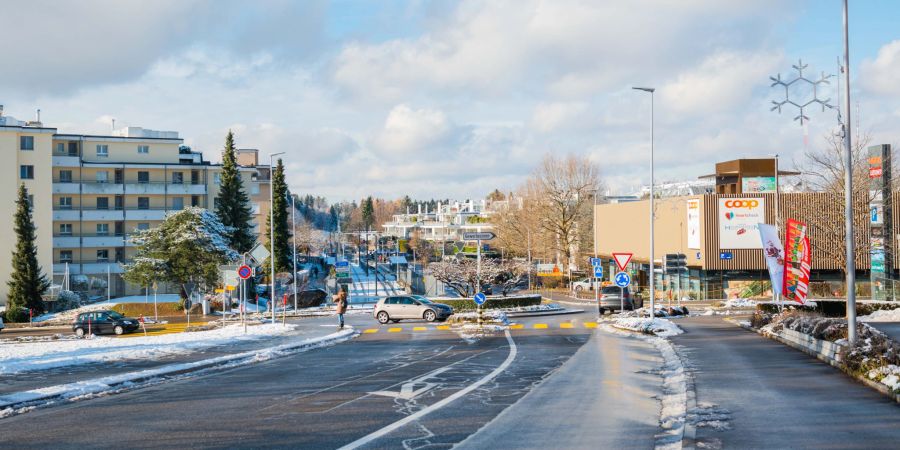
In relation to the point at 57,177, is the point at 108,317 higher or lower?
lower

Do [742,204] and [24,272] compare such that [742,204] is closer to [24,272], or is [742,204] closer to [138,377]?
[24,272]

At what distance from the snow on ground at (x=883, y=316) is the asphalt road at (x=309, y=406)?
55.0ft

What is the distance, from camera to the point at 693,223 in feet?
211

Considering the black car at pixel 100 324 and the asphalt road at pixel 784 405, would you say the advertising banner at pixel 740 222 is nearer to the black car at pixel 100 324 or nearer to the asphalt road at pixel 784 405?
the black car at pixel 100 324

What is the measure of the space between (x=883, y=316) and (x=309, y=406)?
27.6 meters

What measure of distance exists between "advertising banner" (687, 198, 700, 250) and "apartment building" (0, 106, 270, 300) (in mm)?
43579

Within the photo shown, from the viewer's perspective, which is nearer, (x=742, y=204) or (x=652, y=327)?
(x=652, y=327)

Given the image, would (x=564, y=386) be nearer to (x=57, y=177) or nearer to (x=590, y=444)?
(x=590, y=444)

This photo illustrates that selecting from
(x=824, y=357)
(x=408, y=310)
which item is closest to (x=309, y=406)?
(x=824, y=357)

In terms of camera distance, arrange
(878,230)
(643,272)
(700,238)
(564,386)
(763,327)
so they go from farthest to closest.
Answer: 1. (643,272)
2. (700,238)
3. (878,230)
4. (763,327)
5. (564,386)

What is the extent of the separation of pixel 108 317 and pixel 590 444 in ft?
123

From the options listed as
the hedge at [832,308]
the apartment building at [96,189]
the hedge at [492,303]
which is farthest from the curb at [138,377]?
the apartment building at [96,189]

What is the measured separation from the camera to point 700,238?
207 ft

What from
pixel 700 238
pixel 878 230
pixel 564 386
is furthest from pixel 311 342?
pixel 700 238
